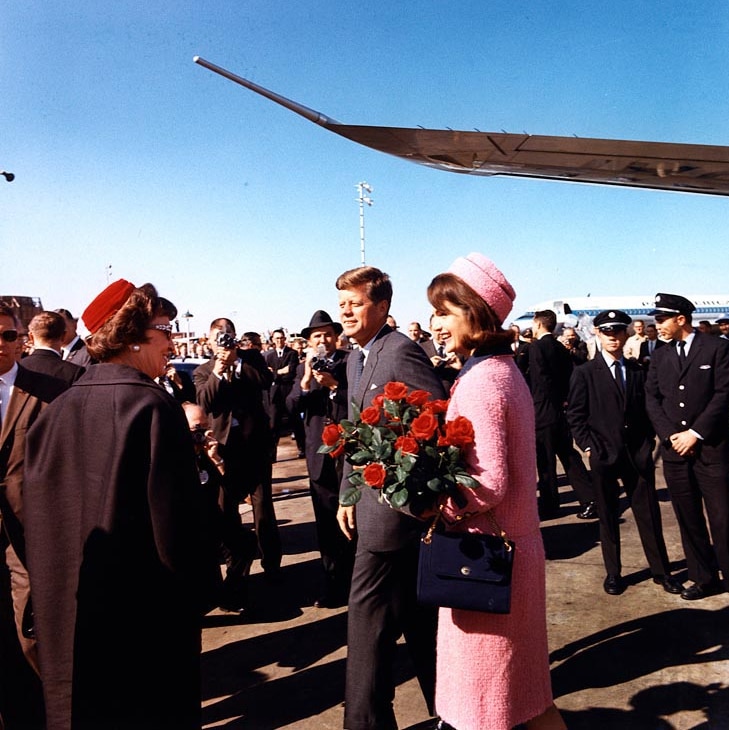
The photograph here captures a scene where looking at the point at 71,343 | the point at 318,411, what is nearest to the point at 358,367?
the point at 318,411

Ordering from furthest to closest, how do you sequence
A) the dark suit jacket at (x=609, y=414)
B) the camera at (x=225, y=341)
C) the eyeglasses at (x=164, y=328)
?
1. the camera at (x=225, y=341)
2. the dark suit jacket at (x=609, y=414)
3. the eyeglasses at (x=164, y=328)

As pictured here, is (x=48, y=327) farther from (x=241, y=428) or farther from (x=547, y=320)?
(x=547, y=320)

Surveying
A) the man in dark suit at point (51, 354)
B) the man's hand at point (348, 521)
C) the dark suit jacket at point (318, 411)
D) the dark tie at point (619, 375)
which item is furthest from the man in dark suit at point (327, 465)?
the dark tie at point (619, 375)

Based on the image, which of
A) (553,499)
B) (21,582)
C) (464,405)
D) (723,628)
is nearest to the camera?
(464,405)

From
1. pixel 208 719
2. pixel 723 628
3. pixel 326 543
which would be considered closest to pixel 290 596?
pixel 326 543

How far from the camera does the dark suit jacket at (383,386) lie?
8.80 feet

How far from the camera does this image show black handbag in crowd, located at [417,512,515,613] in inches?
80.6

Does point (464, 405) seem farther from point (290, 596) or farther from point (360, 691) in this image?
point (290, 596)

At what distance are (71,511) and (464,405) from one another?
4.36 feet

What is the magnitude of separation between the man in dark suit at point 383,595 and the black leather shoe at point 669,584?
256 centimetres

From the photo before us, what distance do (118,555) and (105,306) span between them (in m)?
0.82

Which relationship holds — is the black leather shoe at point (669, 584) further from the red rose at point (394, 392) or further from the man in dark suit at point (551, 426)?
the red rose at point (394, 392)

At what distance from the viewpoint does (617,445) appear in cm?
473

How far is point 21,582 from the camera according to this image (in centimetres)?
308
